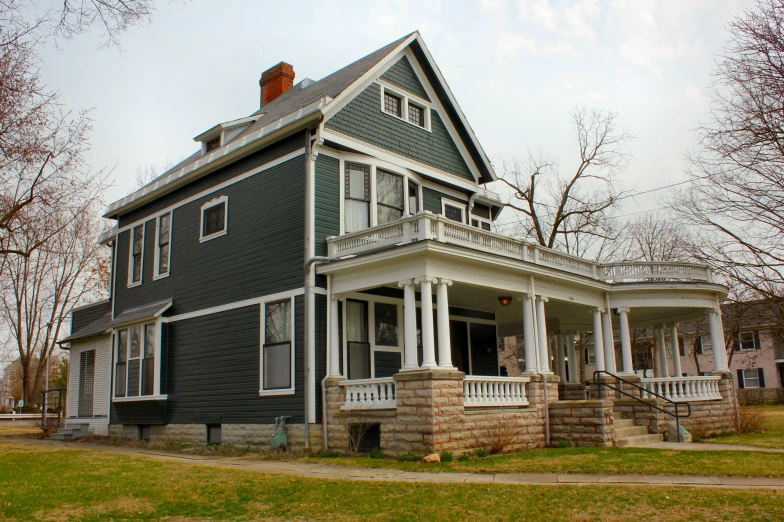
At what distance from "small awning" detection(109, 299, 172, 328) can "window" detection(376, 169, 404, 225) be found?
692 centimetres

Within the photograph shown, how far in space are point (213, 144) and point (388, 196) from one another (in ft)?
22.6

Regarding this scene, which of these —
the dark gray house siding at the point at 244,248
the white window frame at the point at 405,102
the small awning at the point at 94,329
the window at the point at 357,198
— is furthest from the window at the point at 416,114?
the small awning at the point at 94,329

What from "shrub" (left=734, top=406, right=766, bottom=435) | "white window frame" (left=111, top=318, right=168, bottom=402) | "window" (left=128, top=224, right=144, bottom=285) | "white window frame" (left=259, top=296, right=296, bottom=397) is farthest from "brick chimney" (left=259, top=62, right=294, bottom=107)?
"shrub" (left=734, top=406, right=766, bottom=435)

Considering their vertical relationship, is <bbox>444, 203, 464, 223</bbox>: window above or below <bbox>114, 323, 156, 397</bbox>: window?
above

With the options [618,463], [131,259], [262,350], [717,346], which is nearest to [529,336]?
[618,463]

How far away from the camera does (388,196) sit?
1850cm

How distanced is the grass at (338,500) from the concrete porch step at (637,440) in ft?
20.9

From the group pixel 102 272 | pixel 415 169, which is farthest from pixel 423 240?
pixel 102 272

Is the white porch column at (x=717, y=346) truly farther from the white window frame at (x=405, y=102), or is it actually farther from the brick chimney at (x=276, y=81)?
the brick chimney at (x=276, y=81)

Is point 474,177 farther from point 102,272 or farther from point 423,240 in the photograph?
point 102,272

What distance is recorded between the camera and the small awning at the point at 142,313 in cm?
1980

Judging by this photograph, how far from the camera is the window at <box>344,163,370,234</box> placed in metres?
17.4

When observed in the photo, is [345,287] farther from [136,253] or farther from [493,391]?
[136,253]

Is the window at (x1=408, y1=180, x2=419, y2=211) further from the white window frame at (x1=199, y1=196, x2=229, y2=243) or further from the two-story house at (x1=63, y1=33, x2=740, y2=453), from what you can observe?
the white window frame at (x1=199, y1=196, x2=229, y2=243)
